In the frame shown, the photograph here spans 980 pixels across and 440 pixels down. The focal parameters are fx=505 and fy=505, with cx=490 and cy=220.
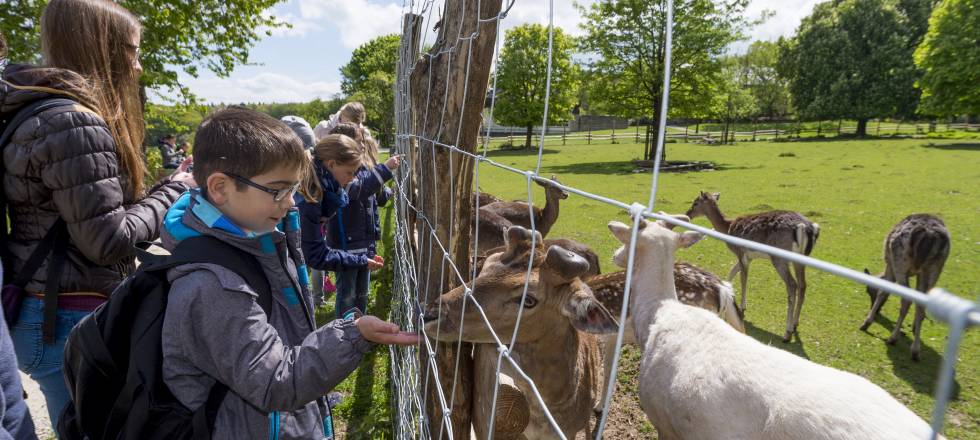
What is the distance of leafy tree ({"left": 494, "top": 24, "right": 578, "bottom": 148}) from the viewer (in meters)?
33.4

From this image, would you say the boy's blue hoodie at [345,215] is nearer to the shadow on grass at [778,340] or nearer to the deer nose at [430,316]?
the deer nose at [430,316]

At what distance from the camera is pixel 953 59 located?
1792cm

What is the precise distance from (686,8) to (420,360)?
89.8 feet

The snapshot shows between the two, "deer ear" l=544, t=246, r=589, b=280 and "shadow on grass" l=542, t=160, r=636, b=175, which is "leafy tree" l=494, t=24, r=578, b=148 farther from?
"deer ear" l=544, t=246, r=589, b=280

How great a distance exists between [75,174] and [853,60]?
36368 mm

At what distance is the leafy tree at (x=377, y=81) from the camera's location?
2285cm

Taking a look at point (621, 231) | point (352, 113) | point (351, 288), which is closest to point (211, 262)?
point (621, 231)

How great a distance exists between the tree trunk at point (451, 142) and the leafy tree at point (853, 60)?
32465 mm

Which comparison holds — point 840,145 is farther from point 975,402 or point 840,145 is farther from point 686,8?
point 975,402

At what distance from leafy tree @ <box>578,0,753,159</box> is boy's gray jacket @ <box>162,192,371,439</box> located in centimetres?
2455

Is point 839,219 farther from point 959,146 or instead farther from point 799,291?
point 959,146

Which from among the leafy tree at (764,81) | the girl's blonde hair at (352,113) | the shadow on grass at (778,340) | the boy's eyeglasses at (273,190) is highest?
the leafy tree at (764,81)

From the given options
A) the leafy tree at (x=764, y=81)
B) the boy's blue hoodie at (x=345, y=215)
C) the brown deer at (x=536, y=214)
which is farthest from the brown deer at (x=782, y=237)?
the leafy tree at (x=764, y=81)

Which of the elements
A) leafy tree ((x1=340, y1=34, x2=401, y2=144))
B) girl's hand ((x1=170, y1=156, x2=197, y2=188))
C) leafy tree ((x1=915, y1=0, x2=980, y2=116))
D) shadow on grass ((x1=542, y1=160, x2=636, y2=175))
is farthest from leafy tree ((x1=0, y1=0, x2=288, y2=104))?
leafy tree ((x1=915, y1=0, x2=980, y2=116))
